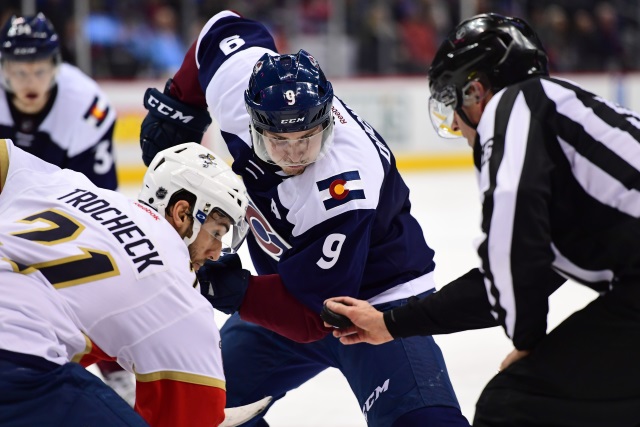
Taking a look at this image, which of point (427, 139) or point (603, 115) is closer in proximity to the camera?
point (603, 115)

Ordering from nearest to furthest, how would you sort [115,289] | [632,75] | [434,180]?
1. [115,289]
2. [434,180]
3. [632,75]

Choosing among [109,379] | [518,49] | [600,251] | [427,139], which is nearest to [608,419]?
[600,251]

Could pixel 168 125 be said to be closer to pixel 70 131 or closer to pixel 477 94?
pixel 70 131

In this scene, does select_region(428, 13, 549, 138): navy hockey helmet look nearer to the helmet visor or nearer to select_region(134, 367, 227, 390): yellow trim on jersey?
the helmet visor

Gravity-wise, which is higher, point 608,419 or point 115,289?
point 115,289

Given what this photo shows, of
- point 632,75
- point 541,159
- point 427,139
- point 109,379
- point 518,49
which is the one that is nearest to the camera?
point 541,159

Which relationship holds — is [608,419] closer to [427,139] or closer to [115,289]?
[115,289]

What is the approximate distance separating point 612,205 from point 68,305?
1.11 meters

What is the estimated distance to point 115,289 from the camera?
6.81ft

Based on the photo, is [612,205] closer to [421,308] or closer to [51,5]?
[421,308]

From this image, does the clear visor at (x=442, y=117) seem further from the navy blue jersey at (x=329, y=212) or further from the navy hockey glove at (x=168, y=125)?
the navy hockey glove at (x=168, y=125)

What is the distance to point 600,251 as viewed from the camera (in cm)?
202

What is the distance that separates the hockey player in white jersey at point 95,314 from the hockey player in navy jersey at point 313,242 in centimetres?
60

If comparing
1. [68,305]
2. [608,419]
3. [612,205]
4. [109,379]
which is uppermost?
[612,205]
